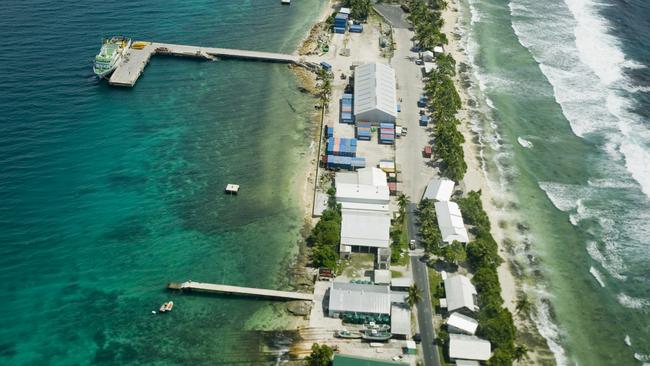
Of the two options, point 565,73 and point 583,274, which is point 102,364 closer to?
point 583,274

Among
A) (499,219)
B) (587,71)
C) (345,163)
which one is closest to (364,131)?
(345,163)

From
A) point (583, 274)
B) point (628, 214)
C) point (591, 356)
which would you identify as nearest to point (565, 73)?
point (628, 214)

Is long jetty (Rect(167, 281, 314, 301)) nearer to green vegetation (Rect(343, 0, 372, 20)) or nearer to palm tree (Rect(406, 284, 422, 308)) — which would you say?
palm tree (Rect(406, 284, 422, 308))

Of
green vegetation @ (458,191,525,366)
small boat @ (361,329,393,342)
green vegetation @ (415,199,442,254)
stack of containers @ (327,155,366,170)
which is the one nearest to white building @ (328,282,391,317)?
small boat @ (361,329,393,342)

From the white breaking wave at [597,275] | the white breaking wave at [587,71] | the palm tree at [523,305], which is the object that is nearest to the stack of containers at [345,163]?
the palm tree at [523,305]

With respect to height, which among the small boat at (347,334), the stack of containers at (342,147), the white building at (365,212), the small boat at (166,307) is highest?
the stack of containers at (342,147)

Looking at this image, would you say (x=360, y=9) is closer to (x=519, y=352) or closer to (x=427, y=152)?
(x=427, y=152)

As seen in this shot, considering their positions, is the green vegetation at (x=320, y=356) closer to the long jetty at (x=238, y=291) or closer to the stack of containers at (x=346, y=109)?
the long jetty at (x=238, y=291)
